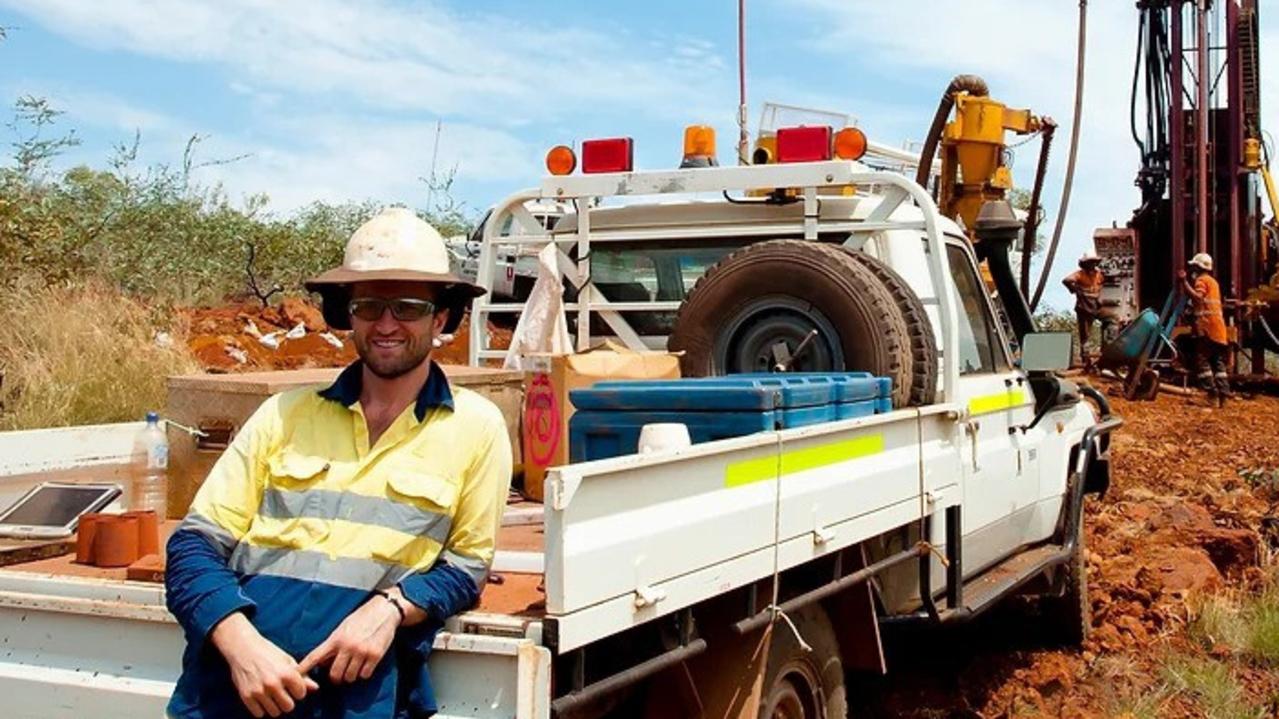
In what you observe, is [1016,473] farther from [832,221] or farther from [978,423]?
[832,221]

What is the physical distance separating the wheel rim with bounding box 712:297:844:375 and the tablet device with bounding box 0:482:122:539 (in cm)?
209

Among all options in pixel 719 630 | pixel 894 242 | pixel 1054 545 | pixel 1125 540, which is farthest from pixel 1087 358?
pixel 719 630

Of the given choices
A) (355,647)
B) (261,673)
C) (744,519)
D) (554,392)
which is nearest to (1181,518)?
(554,392)

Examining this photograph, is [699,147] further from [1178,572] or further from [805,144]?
[1178,572]

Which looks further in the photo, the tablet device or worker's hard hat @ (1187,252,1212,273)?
worker's hard hat @ (1187,252,1212,273)

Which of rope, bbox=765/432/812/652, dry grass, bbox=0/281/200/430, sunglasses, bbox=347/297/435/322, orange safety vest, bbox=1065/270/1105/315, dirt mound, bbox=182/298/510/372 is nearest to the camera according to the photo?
sunglasses, bbox=347/297/435/322

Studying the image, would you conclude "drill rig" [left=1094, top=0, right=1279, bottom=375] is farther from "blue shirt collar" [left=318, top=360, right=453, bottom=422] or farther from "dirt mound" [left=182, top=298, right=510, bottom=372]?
"blue shirt collar" [left=318, top=360, right=453, bottom=422]

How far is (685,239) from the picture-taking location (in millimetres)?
5906

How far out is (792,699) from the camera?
13.5 ft

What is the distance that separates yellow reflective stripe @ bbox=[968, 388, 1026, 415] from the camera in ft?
18.1

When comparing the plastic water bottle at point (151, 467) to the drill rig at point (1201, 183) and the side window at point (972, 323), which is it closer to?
the side window at point (972, 323)

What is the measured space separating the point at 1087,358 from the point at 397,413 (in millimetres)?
16970

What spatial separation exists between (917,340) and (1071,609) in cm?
252

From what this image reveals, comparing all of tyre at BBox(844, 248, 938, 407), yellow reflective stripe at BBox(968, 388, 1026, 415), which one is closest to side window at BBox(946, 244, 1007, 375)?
yellow reflective stripe at BBox(968, 388, 1026, 415)
